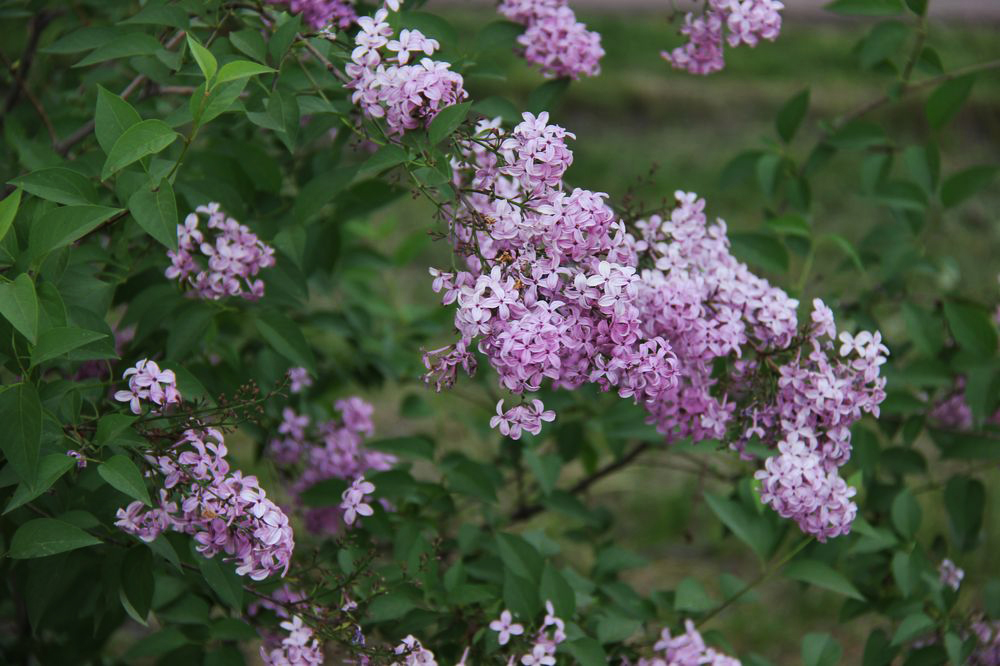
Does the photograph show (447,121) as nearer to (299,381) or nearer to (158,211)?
(158,211)

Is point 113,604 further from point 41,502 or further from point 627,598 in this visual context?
point 627,598

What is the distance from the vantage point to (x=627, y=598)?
1814 mm

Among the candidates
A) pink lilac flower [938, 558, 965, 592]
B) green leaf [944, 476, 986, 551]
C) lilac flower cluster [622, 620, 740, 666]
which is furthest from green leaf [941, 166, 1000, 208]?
lilac flower cluster [622, 620, 740, 666]

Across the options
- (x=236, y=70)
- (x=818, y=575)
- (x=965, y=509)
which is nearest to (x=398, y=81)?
(x=236, y=70)

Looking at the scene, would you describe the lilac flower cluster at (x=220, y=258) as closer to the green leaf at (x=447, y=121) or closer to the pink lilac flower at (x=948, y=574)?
the green leaf at (x=447, y=121)

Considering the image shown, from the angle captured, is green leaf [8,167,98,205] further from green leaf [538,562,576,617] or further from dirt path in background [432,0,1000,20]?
dirt path in background [432,0,1000,20]

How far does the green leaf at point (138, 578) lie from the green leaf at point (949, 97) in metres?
1.58

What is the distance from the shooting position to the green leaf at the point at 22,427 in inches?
46.4

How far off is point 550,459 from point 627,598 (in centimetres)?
28

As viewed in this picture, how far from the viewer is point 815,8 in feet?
19.9

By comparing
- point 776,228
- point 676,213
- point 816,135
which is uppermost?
point 676,213

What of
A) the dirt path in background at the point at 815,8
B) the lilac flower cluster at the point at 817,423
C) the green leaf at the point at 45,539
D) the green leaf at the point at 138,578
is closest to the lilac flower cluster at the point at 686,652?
the lilac flower cluster at the point at 817,423

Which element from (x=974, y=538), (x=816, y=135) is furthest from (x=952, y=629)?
(x=816, y=135)

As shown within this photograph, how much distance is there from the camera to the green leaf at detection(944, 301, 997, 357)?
1.96m
